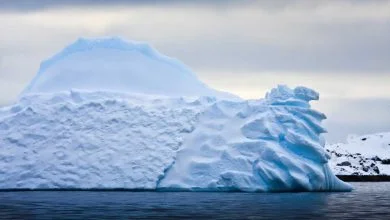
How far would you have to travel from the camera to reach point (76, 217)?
16.6m

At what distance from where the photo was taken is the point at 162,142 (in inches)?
1116

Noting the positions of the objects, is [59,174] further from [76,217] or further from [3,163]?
[76,217]

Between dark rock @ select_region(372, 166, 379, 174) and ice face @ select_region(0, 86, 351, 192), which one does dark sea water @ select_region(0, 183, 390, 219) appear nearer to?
ice face @ select_region(0, 86, 351, 192)

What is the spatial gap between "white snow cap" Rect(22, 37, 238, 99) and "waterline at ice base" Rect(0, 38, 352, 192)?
84 centimetres

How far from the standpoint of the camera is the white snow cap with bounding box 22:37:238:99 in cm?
3216

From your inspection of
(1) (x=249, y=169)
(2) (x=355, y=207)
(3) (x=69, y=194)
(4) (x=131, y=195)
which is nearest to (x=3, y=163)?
(3) (x=69, y=194)

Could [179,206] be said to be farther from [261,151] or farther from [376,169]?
[376,169]

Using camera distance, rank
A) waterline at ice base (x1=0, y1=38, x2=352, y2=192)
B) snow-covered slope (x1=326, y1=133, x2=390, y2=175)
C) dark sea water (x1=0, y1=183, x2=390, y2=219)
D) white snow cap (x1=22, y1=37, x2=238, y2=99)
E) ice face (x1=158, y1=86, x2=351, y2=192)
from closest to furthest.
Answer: dark sea water (x1=0, y1=183, x2=390, y2=219) < ice face (x1=158, y1=86, x2=351, y2=192) < waterline at ice base (x1=0, y1=38, x2=352, y2=192) < white snow cap (x1=22, y1=37, x2=238, y2=99) < snow-covered slope (x1=326, y1=133, x2=390, y2=175)

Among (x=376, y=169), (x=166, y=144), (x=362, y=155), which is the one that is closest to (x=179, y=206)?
(x=166, y=144)

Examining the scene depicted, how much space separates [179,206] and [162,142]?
8362 mm

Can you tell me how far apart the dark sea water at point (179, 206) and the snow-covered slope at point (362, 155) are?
38.7m

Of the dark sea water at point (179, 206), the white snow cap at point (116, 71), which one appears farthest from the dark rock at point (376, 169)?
the dark sea water at point (179, 206)

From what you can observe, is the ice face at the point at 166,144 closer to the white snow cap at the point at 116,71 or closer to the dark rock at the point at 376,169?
the white snow cap at the point at 116,71

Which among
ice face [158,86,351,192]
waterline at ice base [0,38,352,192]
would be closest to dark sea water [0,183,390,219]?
ice face [158,86,351,192]
